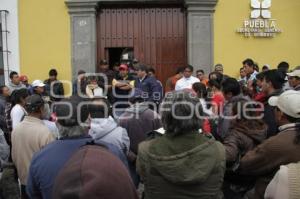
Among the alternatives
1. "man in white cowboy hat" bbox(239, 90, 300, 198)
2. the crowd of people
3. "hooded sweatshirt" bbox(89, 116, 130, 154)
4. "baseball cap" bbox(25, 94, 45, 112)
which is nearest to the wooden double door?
the crowd of people

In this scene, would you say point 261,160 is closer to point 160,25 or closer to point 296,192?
point 296,192

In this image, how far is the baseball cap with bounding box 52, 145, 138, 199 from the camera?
2.04 m

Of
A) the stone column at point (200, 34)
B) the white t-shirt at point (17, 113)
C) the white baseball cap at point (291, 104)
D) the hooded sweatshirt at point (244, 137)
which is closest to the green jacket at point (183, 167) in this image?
the white baseball cap at point (291, 104)

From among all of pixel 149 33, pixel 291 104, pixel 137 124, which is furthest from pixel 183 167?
pixel 149 33

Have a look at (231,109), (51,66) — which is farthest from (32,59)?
(231,109)

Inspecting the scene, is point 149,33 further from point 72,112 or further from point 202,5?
point 72,112

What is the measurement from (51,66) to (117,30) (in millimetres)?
1971

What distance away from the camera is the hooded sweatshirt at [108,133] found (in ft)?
13.6

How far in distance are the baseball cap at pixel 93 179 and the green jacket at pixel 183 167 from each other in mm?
493

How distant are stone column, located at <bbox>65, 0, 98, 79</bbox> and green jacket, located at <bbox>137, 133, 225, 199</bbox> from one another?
882 cm

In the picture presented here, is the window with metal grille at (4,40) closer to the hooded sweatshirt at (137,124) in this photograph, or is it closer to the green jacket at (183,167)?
the hooded sweatshirt at (137,124)

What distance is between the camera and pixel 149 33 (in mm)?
11938

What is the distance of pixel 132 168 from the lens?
16.4ft

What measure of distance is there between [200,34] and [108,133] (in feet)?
24.5
